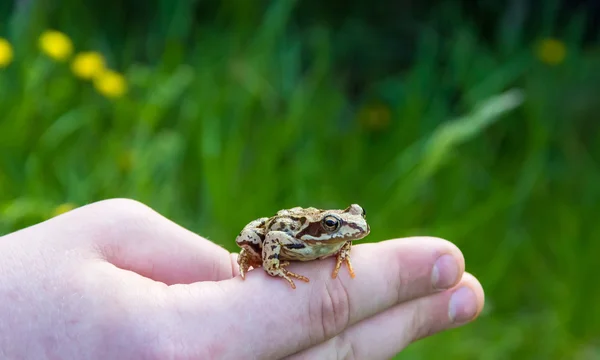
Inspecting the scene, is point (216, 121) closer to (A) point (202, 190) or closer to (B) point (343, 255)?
(A) point (202, 190)

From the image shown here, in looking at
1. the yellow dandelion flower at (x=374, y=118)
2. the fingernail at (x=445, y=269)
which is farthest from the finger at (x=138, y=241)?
the yellow dandelion flower at (x=374, y=118)

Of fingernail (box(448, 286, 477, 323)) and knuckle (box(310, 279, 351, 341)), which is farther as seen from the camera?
fingernail (box(448, 286, 477, 323))

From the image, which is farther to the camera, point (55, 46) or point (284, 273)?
point (55, 46)

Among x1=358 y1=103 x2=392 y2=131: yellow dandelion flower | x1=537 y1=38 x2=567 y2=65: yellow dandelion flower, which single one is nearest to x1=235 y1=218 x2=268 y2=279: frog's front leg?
x1=358 y1=103 x2=392 y2=131: yellow dandelion flower

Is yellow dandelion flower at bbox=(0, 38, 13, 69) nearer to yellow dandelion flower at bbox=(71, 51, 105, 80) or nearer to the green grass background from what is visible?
the green grass background

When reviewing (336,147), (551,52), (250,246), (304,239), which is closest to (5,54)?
(336,147)

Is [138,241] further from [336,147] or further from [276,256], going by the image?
[336,147]
